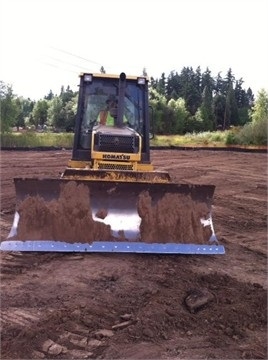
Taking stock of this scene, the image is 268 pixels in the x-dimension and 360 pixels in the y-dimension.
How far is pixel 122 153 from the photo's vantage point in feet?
21.9

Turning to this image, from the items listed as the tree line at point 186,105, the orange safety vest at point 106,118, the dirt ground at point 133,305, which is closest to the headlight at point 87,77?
the orange safety vest at point 106,118

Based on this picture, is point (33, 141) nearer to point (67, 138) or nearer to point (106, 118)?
point (67, 138)

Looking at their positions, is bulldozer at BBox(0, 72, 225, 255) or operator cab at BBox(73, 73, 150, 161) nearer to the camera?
bulldozer at BBox(0, 72, 225, 255)

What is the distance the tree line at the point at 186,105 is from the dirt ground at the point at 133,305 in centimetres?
4129

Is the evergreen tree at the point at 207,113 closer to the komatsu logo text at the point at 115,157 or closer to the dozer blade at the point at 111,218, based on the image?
the komatsu logo text at the point at 115,157

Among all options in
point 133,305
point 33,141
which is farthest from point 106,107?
point 33,141

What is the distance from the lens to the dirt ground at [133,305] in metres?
3.41

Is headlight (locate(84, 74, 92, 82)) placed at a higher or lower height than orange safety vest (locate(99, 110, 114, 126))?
higher

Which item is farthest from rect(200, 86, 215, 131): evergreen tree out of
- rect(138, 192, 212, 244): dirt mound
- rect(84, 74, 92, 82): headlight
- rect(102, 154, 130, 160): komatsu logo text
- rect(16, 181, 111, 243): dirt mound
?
rect(16, 181, 111, 243): dirt mound

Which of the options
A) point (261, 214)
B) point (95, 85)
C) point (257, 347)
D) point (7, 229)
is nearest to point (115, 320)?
point (257, 347)

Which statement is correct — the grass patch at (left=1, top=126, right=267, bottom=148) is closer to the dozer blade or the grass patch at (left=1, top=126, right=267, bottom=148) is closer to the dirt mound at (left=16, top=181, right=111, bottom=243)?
the dozer blade

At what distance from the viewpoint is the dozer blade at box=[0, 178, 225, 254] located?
548cm

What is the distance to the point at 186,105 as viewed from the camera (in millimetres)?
73125

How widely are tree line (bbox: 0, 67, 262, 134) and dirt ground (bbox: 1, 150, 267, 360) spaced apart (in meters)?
41.3
